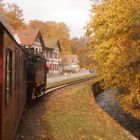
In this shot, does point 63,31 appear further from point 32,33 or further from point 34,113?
point 34,113

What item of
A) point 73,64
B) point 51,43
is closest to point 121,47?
point 51,43

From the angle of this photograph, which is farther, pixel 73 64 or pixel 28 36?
pixel 73 64

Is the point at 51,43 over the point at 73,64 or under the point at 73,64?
over

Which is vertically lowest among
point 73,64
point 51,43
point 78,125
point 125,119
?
point 125,119

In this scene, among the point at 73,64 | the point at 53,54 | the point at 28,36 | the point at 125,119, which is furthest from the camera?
the point at 73,64

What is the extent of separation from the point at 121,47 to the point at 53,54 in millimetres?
66764

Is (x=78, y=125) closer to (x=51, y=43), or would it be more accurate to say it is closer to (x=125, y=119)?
(x=125, y=119)

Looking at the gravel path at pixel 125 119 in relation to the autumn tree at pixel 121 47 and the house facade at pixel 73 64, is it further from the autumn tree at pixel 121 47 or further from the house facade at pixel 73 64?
the house facade at pixel 73 64

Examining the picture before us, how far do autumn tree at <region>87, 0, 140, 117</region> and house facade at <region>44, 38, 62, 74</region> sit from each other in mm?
58613

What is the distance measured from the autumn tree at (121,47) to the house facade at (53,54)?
192 ft

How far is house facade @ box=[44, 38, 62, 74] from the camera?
82.1 meters

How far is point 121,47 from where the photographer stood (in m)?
20.4

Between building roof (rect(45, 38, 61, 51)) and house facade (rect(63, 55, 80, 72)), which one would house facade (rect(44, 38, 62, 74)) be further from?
house facade (rect(63, 55, 80, 72))

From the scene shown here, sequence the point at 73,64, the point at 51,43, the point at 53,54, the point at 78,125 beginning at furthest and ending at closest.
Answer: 1. the point at 73,64
2. the point at 53,54
3. the point at 51,43
4. the point at 78,125
